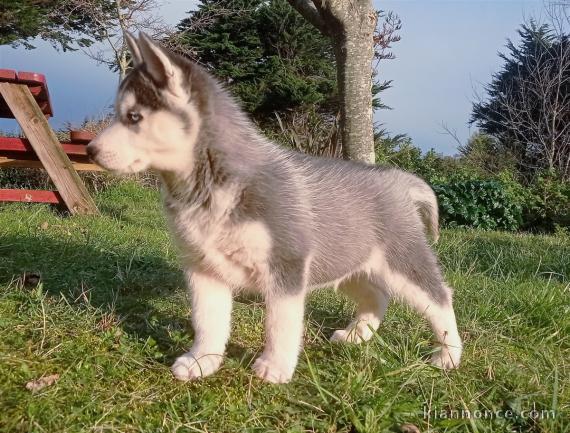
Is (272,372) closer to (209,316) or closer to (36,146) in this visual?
(209,316)

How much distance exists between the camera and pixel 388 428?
84.4 inches

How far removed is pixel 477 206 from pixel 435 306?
8.59 meters

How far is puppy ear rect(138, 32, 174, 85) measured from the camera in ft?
7.54

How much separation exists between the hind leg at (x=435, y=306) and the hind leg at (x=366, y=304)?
0.21m

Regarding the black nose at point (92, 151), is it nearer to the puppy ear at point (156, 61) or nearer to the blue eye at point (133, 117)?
the blue eye at point (133, 117)

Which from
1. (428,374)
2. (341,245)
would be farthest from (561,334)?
(341,245)

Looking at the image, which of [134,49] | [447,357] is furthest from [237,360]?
[134,49]

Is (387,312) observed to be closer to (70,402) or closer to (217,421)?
(217,421)

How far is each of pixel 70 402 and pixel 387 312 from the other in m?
2.19

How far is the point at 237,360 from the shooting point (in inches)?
106

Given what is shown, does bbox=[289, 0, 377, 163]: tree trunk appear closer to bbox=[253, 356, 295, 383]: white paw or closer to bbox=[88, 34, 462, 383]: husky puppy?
bbox=[88, 34, 462, 383]: husky puppy

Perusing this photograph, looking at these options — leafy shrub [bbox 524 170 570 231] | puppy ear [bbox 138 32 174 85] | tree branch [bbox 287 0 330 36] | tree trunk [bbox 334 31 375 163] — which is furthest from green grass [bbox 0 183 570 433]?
leafy shrub [bbox 524 170 570 231]

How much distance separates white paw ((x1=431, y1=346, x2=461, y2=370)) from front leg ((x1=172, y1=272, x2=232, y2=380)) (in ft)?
3.60

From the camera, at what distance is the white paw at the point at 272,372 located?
7.95 feet
